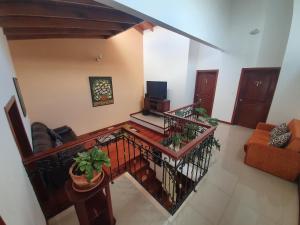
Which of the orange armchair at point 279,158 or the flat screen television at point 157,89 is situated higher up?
the flat screen television at point 157,89

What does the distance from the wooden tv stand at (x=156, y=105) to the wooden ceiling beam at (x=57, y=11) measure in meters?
3.14

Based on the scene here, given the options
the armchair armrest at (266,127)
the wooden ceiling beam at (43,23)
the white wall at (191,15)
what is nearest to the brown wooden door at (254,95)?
the armchair armrest at (266,127)

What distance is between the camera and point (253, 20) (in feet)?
11.8

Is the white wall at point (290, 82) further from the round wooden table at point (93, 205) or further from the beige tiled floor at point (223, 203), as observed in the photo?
the round wooden table at point (93, 205)

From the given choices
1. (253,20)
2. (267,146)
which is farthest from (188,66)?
(267,146)

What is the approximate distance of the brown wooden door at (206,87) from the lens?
15.9 ft

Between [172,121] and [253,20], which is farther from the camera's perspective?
[253,20]

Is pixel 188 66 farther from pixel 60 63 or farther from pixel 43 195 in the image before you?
pixel 43 195

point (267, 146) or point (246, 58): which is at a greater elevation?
point (246, 58)

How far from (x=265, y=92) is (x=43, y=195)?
5.61 metres

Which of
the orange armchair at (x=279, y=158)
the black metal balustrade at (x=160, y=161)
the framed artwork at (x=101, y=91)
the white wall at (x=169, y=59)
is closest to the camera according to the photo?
the black metal balustrade at (x=160, y=161)

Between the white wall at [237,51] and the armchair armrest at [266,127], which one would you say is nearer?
the armchair armrest at [266,127]

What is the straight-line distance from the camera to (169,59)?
5062 mm

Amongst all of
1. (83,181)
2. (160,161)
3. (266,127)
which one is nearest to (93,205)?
(83,181)
